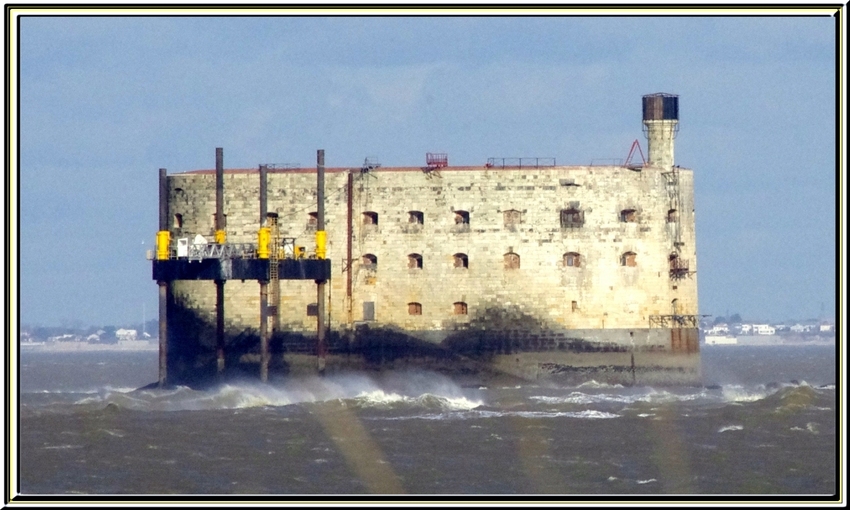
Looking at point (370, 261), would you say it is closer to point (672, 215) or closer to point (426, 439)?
point (672, 215)

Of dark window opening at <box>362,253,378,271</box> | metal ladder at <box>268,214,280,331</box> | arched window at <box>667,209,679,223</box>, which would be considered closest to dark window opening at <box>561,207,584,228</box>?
arched window at <box>667,209,679,223</box>

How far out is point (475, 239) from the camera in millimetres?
59125

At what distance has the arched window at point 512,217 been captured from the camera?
5900 centimetres

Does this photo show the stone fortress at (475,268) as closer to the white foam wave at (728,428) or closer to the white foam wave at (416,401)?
the white foam wave at (416,401)

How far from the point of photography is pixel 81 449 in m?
45.0

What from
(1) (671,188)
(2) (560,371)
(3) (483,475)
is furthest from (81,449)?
(1) (671,188)

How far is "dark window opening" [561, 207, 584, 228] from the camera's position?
59.0m

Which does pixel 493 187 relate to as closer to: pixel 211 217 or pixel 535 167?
pixel 535 167

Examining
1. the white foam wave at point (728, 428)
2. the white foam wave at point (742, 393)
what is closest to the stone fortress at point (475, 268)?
the white foam wave at point (742, 393)

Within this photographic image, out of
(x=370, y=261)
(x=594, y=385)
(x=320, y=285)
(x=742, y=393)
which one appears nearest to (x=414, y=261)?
(x=370, y=261)

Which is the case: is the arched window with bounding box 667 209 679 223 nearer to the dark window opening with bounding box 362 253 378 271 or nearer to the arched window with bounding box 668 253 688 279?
the arched window with bounding box 668 253 688 279

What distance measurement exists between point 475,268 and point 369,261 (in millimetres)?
3175

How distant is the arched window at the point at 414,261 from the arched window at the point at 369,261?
0.98 m

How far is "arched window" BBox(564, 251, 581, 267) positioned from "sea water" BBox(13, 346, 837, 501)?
3.56 metres
